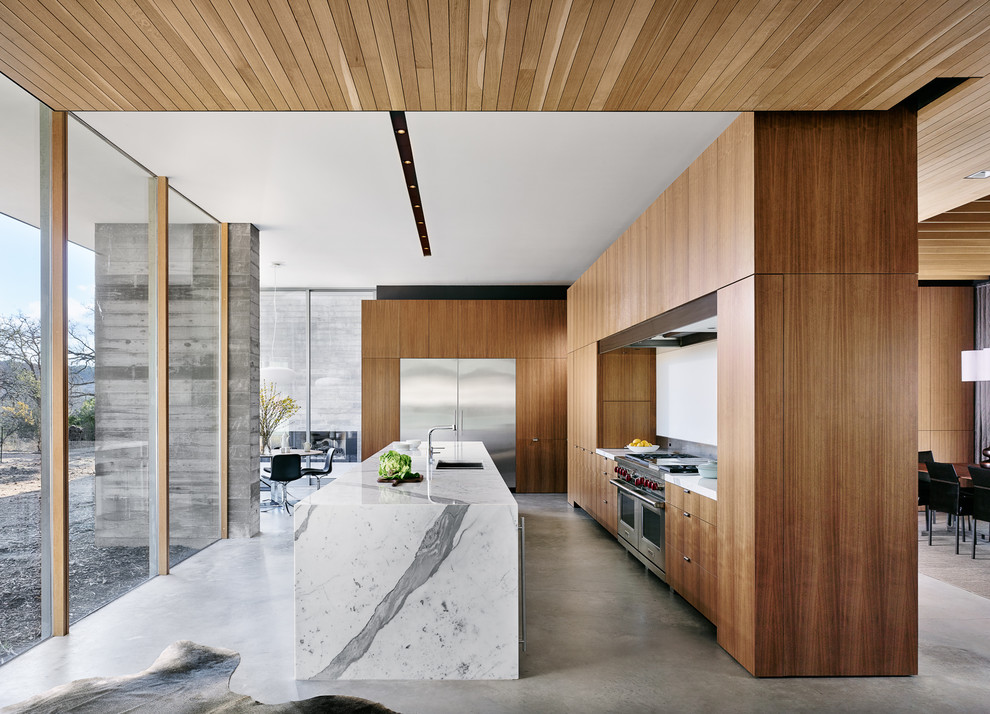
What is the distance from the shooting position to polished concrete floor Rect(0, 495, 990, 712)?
2824 millimetres

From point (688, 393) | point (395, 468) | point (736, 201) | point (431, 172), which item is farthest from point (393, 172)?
point (688, 393)

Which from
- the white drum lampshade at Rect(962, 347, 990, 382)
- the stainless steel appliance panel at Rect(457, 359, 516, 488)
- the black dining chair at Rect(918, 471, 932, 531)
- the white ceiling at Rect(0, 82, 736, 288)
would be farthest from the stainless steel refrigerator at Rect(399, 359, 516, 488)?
the white drum lampshade at Rect(962, 347, 990, 382)

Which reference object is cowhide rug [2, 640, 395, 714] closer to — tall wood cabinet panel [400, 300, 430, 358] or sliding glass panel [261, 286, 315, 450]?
tall wood cabinet panel [400, 300, 430, 358]

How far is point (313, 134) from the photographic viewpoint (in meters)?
3.90

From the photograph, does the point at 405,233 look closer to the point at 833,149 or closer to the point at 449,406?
the point at 449,406

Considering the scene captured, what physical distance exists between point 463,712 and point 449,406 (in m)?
6.17

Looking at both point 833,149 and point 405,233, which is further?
point 405,233

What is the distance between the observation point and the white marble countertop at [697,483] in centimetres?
366

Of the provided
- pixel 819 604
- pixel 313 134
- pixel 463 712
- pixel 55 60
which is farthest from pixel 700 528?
pixel 55 60

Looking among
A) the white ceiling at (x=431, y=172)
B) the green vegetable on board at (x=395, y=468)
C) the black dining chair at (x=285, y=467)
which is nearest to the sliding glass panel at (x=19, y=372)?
the white ceiling at (x=431, y=172)

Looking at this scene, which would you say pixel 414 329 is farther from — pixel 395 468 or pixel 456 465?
pixel 395 468

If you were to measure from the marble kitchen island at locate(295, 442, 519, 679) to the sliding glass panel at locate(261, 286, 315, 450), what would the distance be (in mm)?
6865

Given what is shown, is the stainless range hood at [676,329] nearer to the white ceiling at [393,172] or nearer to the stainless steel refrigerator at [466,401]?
the white ceiling at [393,172]

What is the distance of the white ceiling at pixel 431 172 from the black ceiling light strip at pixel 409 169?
8cm
